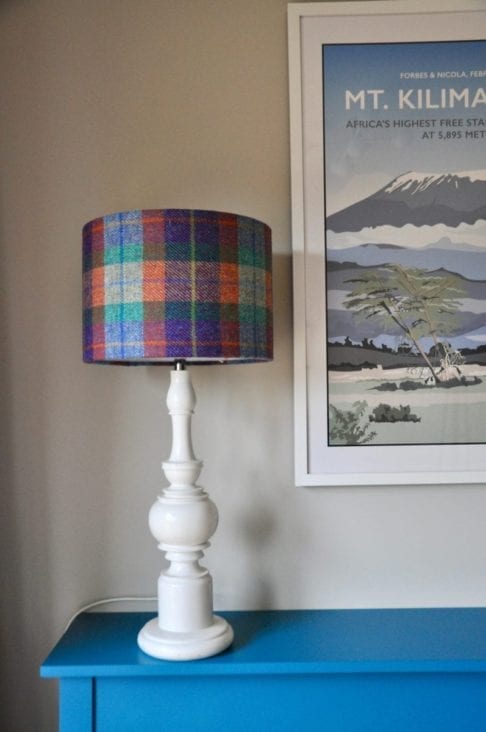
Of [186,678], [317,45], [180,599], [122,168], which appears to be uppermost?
[317,45]

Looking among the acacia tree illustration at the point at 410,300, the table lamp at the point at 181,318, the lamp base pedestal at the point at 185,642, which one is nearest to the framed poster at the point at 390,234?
the acacia tree illustration at the point at 410,300

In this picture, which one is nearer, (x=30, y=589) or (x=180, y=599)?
(x=180, y=599)

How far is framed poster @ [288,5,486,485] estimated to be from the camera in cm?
158

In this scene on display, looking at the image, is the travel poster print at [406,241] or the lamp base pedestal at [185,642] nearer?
the lamp base pedestal at [185,642]

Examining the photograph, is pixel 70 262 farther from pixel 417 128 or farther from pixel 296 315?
pixel 417 128

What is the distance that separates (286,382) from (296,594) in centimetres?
49

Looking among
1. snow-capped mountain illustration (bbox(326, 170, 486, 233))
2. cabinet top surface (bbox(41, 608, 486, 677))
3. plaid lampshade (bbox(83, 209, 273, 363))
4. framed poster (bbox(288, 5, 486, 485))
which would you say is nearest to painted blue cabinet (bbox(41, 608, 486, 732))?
cabinet top surface (bbox(41, 608, 486, 677))

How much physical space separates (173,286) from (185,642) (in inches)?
26.5

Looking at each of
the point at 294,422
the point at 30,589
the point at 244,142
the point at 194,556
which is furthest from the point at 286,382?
the point at 30,589

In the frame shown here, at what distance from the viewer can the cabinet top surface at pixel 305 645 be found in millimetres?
1289

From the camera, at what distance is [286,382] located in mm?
1604

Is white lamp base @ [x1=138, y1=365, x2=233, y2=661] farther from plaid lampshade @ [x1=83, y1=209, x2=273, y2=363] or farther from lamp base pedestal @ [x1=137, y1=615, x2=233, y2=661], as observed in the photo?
plaid lampshade @ [x1=83, y1=209, x2=273, y2=363]

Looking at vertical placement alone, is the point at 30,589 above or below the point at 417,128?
below

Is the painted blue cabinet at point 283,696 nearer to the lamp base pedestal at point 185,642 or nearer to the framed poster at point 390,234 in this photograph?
the lamp base pedestal at point 185,642
